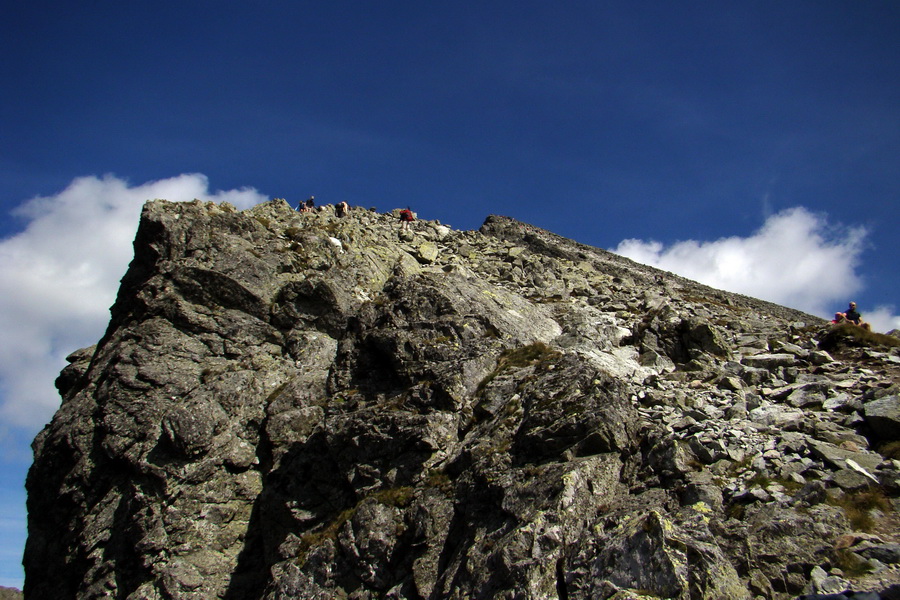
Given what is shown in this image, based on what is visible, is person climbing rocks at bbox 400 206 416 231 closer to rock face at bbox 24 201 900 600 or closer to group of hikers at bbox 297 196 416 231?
group of hikers at bbox 297 196 416 231

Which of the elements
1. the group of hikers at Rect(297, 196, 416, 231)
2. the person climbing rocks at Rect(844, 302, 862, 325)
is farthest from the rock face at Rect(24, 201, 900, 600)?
the group of hikers at Rect(297, 196, 416, 231)

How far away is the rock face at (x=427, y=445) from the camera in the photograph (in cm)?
1074

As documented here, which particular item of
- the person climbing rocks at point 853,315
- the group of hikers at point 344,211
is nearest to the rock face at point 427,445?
the person climbing rocks at point 853,315

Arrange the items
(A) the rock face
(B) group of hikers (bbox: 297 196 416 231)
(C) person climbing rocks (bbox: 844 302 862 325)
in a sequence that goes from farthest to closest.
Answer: (B) group of hikers (bbox: 297 196 416 231) < (C) person climbing rocks (bbox: 844 302 862 325) < (A) the rock face

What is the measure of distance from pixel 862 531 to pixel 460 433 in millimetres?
9658

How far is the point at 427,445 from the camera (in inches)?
625

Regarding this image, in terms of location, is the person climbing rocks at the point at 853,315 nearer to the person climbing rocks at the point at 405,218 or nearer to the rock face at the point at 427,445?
the rock face at the point at 427,445

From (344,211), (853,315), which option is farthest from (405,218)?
(853,315)

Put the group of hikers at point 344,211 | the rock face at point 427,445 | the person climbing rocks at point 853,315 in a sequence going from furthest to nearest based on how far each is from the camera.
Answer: the group of hikers at point 344,211, the person climbing rocks at point 853,315, the rock face at point 427,445

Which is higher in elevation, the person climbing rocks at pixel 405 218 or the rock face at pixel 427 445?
the person climbing rocks at pixel 405 218

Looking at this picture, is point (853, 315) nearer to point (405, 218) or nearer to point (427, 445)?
point (427, 445)

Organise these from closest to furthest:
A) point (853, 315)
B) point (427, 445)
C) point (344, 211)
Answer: point (427, 445) → point (853, 315) → point (344, 211)

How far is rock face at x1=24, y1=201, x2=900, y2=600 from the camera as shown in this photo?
423 inches

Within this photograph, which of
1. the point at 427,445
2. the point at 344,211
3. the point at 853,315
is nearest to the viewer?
the point at 427,445
